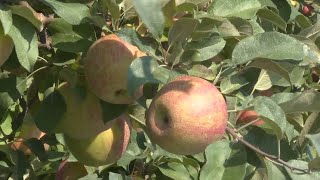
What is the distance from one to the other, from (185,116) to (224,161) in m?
0.21

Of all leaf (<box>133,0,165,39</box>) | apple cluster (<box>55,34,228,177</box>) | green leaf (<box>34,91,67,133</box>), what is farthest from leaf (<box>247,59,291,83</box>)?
leaf (<box>133,0,165,39</box>)

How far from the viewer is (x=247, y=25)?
132cm

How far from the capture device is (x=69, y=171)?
5.37 feet

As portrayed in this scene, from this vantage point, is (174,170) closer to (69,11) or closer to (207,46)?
(207,46)

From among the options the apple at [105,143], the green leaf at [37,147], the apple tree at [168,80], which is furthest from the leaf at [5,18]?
the green leaf at [37,147]

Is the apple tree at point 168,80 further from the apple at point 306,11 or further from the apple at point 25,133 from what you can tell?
the apple at point 306,11

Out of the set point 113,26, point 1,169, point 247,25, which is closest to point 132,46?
point 113,26

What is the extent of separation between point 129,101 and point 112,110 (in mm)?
39

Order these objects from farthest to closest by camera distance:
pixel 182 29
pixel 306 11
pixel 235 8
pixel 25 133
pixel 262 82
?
1. pixel 306 11
2. pixel 25 133
3. pixel 262 82
4. pixel 235 8
5. pixel 182 29

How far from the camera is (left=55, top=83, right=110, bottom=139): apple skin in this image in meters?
1.24

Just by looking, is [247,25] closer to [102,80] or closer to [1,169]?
[102,80]

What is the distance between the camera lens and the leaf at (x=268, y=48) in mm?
1172

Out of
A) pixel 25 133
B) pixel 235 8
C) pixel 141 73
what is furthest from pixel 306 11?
pixel 141 73

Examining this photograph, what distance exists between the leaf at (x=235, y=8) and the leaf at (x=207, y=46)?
0.09 m
